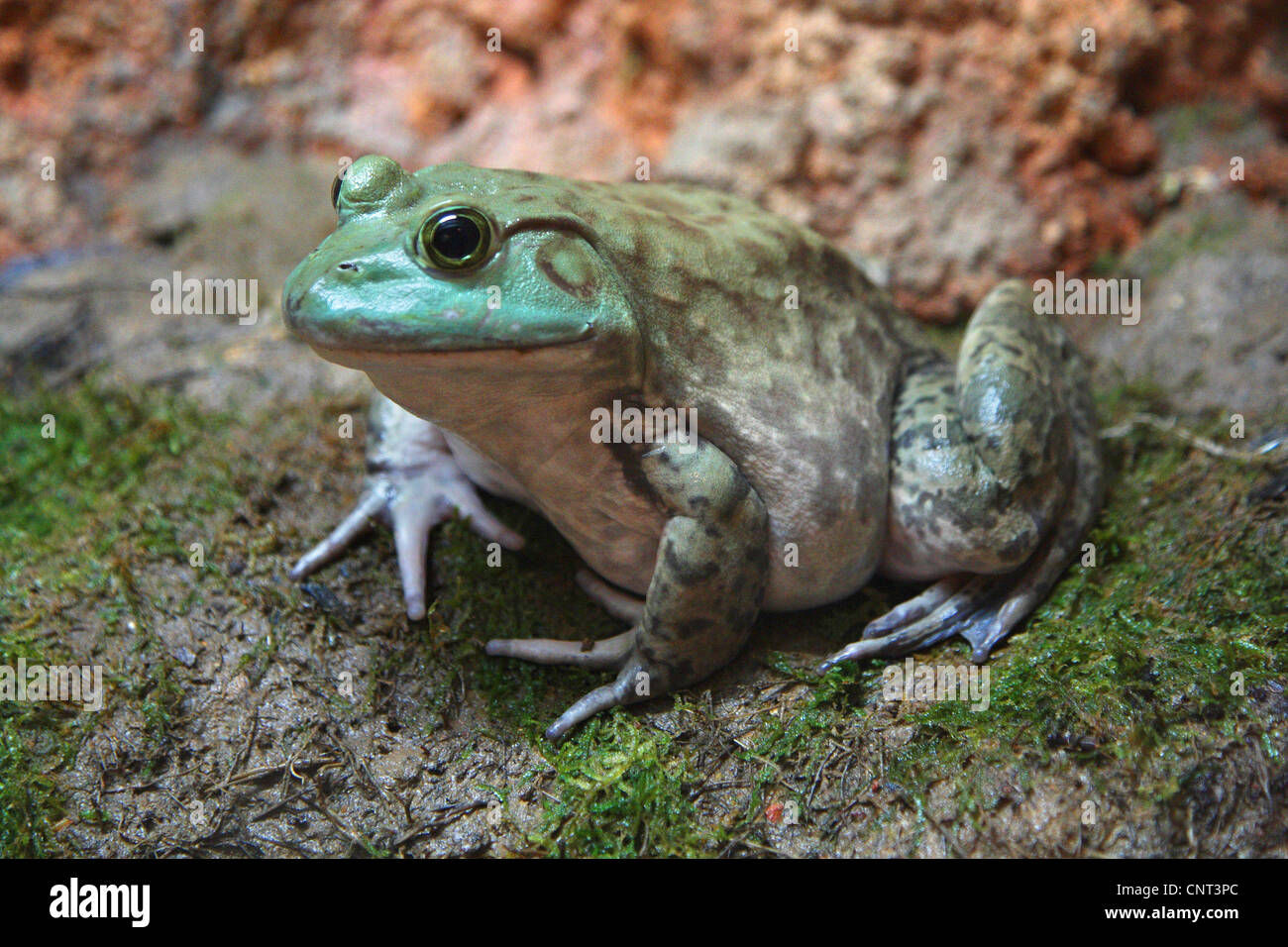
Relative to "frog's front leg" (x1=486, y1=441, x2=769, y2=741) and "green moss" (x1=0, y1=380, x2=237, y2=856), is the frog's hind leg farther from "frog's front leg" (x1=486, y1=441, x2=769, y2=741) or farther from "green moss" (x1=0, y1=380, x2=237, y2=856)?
"green moss" (x1=0, y1=380, x2=237, y2=856)

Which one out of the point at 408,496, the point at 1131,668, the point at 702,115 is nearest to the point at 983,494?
the point at 1131,668

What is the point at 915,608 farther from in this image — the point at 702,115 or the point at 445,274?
the point at 702,115

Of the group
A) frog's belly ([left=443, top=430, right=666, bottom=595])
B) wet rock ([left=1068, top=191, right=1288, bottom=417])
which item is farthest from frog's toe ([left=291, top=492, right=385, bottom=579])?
wet rock ([left=1068, top=191, right=1288, bottom=417])

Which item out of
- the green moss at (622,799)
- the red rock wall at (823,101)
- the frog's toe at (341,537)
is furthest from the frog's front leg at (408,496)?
the red rock wall at (823,101)

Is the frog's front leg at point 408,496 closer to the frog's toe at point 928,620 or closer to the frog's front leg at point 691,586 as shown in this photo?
the frog's front leg at point 691,586

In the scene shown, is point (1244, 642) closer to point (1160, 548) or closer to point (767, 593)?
point (1160, 548)

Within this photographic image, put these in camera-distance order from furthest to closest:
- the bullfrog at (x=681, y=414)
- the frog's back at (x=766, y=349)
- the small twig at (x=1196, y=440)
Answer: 1. the small twig at (x=1196, y=440)
2. the frog's back at (x=766, y=349)
3. the bullfrog at (x=681, y=414)
